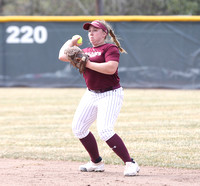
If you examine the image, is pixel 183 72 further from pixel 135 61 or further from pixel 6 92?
pixel 6 92

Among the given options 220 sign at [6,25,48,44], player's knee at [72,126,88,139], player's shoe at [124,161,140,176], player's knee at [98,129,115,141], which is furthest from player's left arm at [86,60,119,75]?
220 sign at [6,25,48,44]

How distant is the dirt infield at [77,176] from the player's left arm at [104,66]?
1011mm

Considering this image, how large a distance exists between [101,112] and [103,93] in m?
0.19

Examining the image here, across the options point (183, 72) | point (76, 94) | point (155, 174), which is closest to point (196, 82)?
point (183, 72)

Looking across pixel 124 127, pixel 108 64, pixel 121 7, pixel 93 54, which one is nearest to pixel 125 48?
pixel 124 127

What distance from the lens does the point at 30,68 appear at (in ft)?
43.9

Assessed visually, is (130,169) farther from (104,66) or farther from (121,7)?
(121,7)

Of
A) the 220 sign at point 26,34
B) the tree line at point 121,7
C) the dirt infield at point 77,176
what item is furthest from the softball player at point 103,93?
the tree line at point 121,7

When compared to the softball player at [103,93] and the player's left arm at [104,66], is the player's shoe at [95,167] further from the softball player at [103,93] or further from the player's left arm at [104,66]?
the player's left arm at [104,66]

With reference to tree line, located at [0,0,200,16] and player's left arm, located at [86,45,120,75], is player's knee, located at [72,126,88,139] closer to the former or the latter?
player's left arm, located at [86,45,120,75]

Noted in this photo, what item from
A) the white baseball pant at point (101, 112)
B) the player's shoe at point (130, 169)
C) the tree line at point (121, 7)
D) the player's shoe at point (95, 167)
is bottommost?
the tree line at point (121, 7)

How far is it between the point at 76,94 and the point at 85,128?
7114 millimetres

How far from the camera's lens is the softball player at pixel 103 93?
4.47 m

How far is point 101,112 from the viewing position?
4551 mm
